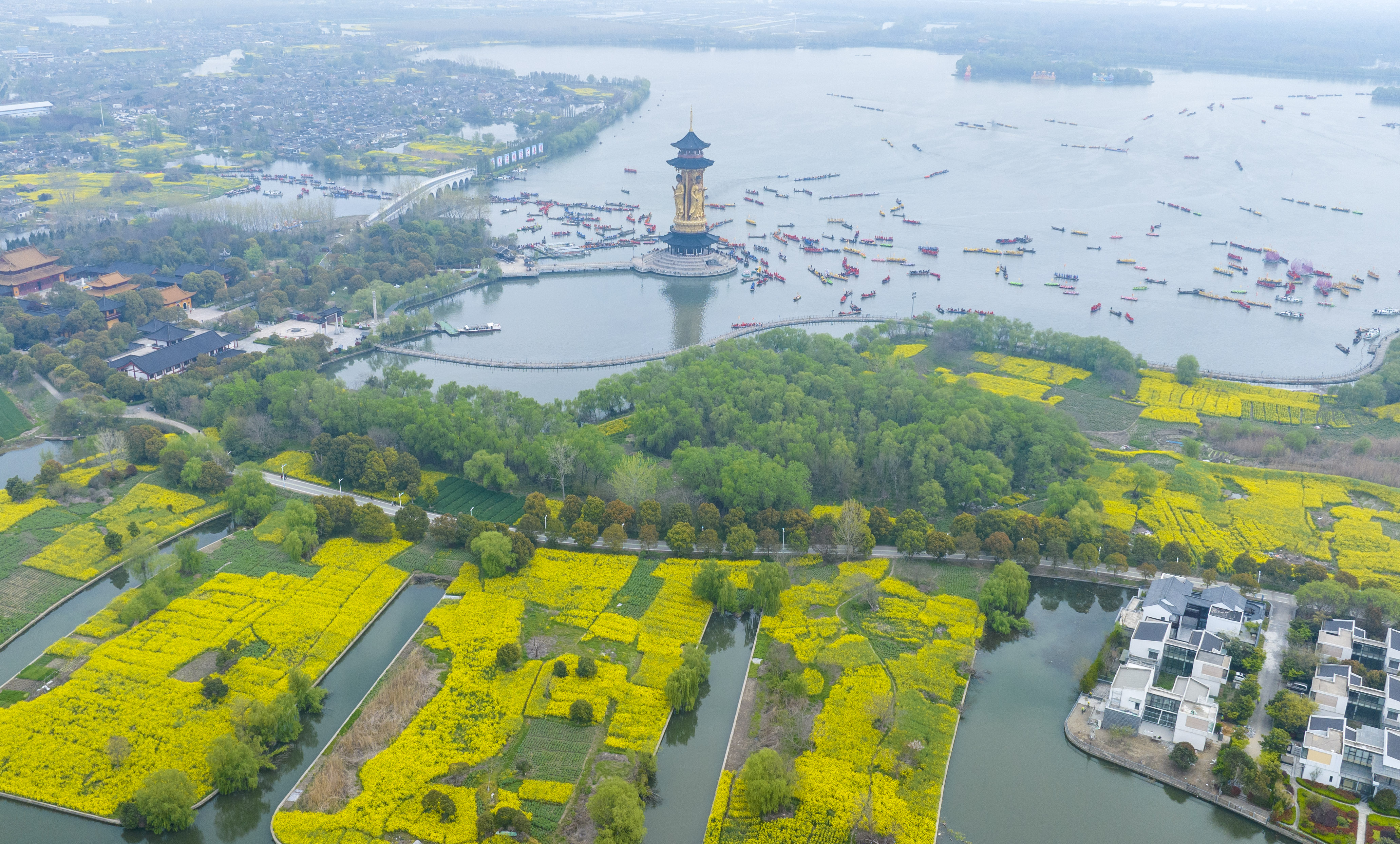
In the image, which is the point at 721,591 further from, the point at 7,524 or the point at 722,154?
the point at 722,154

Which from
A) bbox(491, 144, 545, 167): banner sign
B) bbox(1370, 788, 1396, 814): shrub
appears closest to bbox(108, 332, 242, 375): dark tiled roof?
bbox(491, 144, 545, 167): banner sign

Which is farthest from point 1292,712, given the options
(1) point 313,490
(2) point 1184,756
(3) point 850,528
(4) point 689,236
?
(4) point 689,236

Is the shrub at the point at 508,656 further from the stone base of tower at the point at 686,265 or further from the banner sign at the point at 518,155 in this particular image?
the banner sign at the point at 518,155

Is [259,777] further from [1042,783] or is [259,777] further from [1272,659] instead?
[1272,659]

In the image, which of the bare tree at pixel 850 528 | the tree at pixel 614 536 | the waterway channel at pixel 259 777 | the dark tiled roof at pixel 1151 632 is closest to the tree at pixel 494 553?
the waterway channel at pixel 259 777

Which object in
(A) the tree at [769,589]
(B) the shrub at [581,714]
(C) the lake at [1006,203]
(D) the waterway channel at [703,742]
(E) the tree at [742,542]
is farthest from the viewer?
(C) the lake at [1006,203]

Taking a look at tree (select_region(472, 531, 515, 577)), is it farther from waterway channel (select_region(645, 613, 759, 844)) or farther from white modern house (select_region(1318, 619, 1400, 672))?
white modern house (select_region(1318, 619, 1400, 672))

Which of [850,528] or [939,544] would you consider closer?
[939,544]
